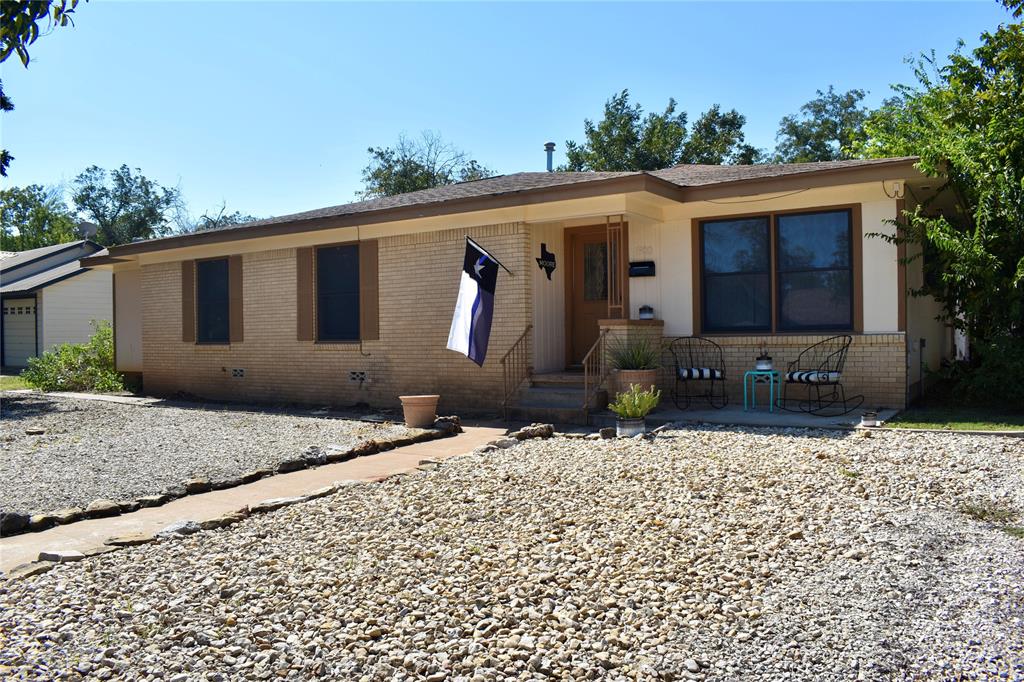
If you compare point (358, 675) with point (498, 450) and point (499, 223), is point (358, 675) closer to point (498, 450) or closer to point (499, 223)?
point (498, 450)

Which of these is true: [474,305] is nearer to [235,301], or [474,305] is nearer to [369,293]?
[369,293]

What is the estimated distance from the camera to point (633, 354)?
1062 cm

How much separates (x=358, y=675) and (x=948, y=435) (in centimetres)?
732

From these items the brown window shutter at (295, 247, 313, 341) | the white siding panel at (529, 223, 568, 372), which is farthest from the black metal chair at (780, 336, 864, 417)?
the brown window shutter at (295, 247, 313, 341)

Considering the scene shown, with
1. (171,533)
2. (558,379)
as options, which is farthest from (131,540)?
(558,379)

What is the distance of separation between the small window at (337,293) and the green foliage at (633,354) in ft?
16.1

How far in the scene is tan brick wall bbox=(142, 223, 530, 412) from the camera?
11992mm

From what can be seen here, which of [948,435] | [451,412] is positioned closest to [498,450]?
[451,412]

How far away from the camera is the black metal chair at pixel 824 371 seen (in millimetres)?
10375

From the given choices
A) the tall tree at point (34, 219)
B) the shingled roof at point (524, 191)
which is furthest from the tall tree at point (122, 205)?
the shingled roof at point (524, 191)

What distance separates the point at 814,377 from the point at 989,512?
4.34 m

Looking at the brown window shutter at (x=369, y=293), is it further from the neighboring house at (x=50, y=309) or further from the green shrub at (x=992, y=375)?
the neighboring house at (x=50, y=309)

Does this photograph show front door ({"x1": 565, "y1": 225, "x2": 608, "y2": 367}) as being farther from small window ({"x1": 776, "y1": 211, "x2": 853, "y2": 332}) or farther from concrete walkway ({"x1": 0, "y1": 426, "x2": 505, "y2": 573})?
concrete walkway ({"x1": 0, "y1": 426, "x2": 505, "y2": 573})

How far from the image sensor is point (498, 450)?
27.8 feet
